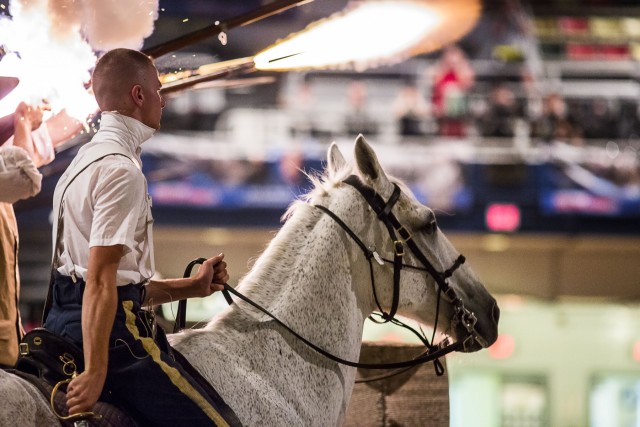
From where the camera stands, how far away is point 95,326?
314 centimetres

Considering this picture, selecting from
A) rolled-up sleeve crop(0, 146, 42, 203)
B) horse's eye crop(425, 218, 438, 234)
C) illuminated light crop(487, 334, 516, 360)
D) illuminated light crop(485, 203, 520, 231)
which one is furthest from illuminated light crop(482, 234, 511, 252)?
rolled-up sleeve crop(0, 146, 42, 203)

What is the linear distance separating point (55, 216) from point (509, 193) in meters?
10.6

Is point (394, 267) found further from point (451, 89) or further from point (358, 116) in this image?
point (451, 89)

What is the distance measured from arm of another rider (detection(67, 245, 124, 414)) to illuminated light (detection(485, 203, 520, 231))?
34.7 ft

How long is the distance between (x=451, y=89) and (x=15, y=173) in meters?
10.1

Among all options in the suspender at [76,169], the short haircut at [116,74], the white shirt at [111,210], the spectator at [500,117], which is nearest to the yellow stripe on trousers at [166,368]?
the white shirt at [111,210]

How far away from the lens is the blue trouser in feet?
11.0

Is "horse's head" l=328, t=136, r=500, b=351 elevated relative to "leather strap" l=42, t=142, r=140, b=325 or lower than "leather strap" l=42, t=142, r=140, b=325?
lower

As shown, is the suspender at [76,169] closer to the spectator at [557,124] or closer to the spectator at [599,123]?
the spectator at [557,124]

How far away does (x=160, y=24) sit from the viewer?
5.53m

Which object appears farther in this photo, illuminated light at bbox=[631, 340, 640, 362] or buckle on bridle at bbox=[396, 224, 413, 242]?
illuminated light at bbox=[631, 340, 640, 362]

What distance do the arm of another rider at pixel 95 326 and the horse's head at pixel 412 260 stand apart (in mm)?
1256

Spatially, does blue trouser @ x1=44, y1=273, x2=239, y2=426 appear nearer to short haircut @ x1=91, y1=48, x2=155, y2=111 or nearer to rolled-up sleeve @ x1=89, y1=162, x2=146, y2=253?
rolled-up sleeve @ x1=89, y1=162, x2=146, y2=253

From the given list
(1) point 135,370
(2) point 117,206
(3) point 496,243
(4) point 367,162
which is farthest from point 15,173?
(3) point 496,243
